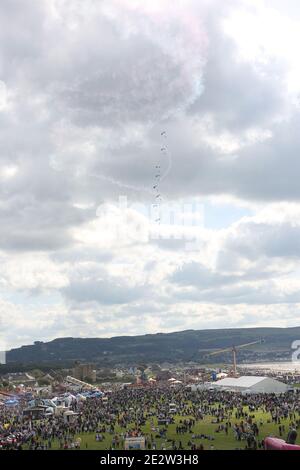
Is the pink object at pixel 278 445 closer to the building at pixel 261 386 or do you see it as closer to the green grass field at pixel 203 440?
the green grass field at pixel 203 440

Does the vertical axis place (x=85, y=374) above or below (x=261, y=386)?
below

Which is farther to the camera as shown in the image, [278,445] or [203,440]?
[203,440]

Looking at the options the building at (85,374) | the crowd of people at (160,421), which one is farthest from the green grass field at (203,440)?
the building at (85,374)

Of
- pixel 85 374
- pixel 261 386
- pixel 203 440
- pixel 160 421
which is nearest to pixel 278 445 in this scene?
pixel 203 440

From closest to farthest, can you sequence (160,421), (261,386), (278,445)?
(278,445) < (160,421) < (261,386)

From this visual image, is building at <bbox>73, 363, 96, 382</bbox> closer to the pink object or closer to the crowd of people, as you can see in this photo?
the crowd of people

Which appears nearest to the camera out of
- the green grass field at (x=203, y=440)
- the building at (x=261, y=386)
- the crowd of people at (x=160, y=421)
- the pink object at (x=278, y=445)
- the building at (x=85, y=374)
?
the pink object at (x=278, y=445)

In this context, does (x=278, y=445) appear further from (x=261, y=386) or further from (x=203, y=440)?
(x=261, y=386)

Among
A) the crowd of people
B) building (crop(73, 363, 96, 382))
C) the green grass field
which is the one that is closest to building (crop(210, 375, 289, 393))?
the crowd of people
